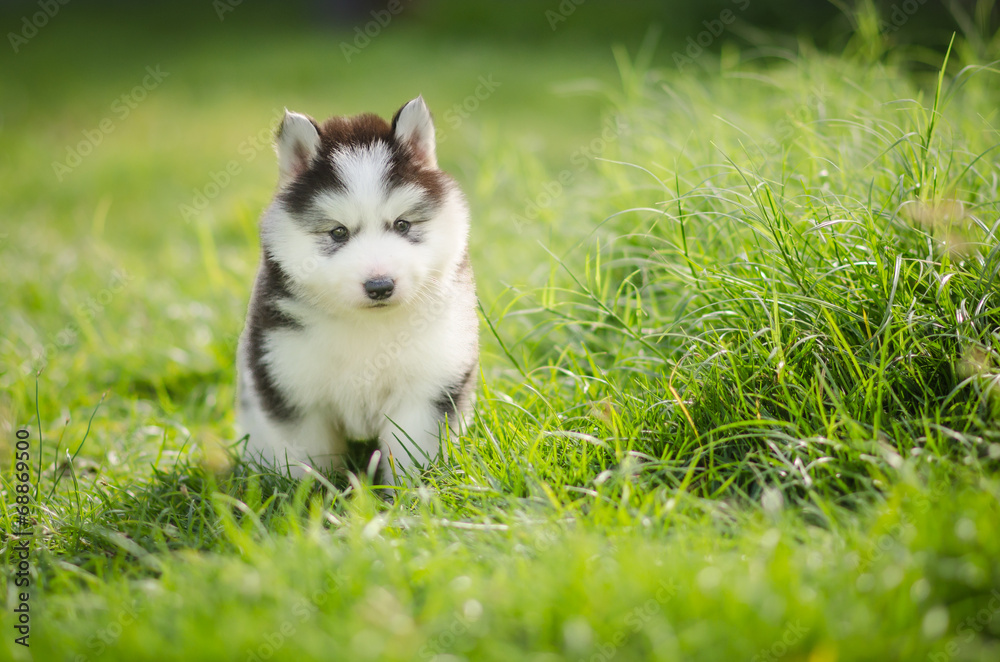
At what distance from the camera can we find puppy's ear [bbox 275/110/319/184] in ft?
9.13

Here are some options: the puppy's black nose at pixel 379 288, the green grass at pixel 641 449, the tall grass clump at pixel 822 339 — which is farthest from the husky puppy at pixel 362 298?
the tall grass clump at pixel 822 339

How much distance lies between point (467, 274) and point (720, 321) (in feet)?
3.32

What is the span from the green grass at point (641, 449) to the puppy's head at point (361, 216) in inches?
25.6

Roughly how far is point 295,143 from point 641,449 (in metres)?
1.64

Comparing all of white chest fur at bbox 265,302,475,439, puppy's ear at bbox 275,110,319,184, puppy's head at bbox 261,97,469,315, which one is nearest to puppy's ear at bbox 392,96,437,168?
puppy's head at bbox 261,97,469,315

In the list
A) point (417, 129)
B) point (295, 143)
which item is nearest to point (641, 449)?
point (417, 129)

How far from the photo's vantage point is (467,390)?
3059 mm

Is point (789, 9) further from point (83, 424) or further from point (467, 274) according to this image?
point (83, 424)

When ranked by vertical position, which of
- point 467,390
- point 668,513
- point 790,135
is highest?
point 790,135

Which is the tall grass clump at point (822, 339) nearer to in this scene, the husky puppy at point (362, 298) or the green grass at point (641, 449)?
the green grass at point (641, 449)

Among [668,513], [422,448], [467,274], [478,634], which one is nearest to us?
[478,634]

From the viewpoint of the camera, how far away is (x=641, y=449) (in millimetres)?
2770

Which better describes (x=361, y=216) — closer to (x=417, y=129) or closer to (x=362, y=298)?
(x=362, y=298)

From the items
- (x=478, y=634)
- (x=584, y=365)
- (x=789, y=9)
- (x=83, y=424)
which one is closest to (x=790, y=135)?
(x=584, y=365)
